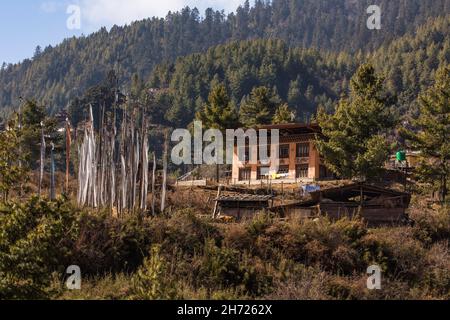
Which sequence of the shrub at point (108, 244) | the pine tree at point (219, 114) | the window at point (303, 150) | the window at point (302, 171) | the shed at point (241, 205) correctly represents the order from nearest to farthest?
1. the shrub at point (108, 244)
2. the shed at point (241, 205)
3. the window at point (302, 171)
4. the window at point (303, 150)
5. the pine tree at point (219, 114)

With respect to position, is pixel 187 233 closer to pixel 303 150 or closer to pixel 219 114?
pixel 219 114

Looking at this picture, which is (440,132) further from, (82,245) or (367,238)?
(82,245)

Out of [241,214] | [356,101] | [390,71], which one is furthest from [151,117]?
[241,214]

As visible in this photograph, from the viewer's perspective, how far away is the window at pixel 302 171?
65.2 meters

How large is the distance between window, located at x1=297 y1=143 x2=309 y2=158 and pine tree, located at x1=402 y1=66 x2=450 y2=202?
14587 millimetres

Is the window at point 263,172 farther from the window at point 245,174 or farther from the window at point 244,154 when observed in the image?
the window at point 244,154

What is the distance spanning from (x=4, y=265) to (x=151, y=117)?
455 feet

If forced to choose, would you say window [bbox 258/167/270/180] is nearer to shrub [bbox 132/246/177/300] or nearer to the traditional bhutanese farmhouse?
the traditional bhutanese farmhouse

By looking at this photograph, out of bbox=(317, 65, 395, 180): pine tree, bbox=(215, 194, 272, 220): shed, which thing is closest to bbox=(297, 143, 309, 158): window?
bbox=(317, 65, 395, 180): pine tree

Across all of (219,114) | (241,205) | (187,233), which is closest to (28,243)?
(187,233)

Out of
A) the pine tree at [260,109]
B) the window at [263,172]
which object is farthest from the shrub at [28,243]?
the pine tree at [260,109]

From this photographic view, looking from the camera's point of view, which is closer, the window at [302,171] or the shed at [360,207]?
the shed at [360,207]

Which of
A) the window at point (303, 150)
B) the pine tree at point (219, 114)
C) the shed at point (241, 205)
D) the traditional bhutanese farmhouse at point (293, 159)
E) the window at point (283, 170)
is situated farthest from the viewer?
the window at point (283, 170)

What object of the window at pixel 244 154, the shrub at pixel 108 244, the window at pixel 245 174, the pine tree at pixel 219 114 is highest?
the pine tree at pixel 219 114
